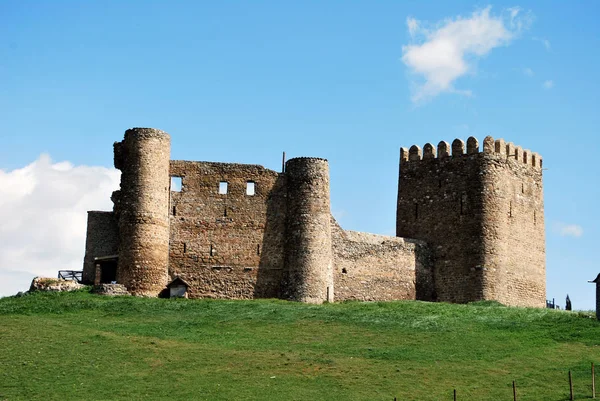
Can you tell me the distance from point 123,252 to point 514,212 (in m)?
20.0

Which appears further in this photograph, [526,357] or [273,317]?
[273,317]

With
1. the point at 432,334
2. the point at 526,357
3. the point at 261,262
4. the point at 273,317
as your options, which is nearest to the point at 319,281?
the point at 261,262

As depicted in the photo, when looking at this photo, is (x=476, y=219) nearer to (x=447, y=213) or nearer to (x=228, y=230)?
(x=447, y=213)

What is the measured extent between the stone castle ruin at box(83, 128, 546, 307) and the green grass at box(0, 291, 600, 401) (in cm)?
298

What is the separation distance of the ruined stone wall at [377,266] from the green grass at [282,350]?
417 centimetres

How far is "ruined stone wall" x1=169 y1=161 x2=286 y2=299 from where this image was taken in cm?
5116

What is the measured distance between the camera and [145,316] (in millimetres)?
44781

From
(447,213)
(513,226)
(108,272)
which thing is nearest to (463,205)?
(447,213)

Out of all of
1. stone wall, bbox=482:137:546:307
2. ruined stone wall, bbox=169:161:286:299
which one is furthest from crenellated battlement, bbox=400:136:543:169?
ruined stone wall, bbox=169:161:286:299

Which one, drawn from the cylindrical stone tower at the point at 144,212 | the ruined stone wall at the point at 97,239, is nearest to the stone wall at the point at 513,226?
the cylindrical stone tower at the point at 144,212

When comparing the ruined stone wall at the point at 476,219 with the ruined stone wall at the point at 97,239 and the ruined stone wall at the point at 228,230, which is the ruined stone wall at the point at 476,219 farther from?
the ruined stone wall at the point at 97,239

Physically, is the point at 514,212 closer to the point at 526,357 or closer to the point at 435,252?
the point at 435,252

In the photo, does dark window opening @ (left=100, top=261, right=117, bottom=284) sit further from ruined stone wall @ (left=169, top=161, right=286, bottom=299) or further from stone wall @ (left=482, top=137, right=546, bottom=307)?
stone wall @ (left=482, top=137, right=546, bottom=307)

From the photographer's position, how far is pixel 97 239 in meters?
50.8
